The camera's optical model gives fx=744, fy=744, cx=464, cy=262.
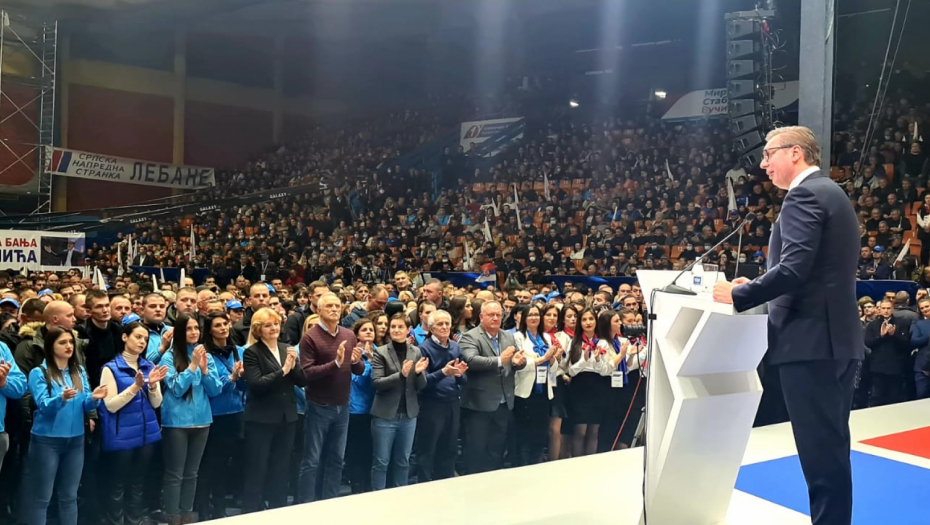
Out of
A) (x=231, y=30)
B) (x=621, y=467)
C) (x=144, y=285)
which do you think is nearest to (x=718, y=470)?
(x=621, y=467)

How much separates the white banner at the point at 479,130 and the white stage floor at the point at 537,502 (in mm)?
14191

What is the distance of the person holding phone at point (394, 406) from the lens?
4375mm

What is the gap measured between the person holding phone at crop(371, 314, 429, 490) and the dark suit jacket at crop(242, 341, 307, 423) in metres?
0.47

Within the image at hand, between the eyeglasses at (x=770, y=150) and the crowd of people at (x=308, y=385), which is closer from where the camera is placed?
the eyeglasses at (x=770, y=150)

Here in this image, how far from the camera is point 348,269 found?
43.7 feet

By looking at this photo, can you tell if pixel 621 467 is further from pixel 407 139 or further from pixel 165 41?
pixel 165 41

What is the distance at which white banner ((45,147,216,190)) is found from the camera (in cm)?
1653

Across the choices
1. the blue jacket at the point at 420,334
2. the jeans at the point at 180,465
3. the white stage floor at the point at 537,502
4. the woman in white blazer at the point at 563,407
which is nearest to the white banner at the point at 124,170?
the blue jacket at the point at 420,334

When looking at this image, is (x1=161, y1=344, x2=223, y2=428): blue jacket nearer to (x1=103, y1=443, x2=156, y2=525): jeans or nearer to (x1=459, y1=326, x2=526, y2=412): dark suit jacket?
(x1=103, y1=443, x2=156, y2=525): jeans

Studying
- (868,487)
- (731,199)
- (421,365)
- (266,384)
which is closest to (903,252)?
(731,199)

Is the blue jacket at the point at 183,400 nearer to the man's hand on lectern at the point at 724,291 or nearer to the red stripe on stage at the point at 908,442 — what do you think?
the man's hand on lectern at the point at 724,291

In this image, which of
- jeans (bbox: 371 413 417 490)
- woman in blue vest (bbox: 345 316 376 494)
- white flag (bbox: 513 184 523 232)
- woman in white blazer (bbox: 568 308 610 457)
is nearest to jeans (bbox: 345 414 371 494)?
woman in blue vest (bbox: 345 316 376 494)

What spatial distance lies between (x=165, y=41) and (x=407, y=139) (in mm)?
6466

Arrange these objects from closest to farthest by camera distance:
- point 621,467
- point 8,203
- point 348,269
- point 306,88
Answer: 1. point 621,467
2. point 348,269
3. point 8,203
4. point 306,88
